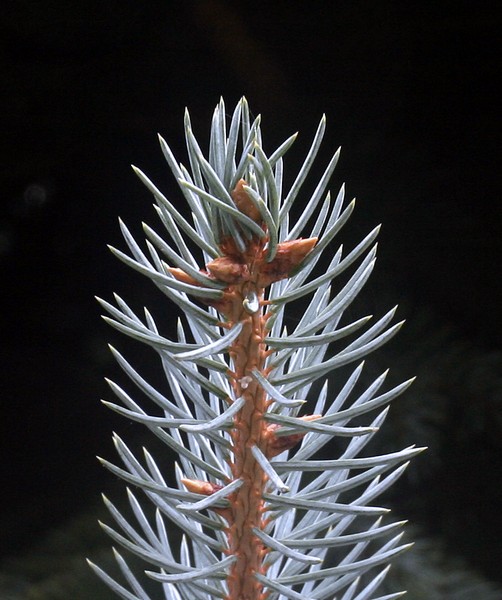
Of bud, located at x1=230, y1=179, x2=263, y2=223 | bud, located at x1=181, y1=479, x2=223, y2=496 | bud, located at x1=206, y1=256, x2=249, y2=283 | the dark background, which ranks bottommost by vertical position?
bud, located at x1=181, y1=479, x2=223, y2=496

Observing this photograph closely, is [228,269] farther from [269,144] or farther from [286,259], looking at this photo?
[269,144]

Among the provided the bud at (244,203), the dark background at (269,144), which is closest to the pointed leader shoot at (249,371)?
the bud at (244,203)

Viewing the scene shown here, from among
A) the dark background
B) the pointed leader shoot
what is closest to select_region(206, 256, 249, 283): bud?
the pointed leader shoot

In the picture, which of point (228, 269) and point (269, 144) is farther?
point (269, 144)

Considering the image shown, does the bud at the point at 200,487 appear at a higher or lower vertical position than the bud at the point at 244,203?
lower

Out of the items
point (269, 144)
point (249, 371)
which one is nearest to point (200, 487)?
point (249, 371)

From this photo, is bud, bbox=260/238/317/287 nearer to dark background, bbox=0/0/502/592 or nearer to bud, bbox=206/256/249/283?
bud, bbox=206/256/249/283

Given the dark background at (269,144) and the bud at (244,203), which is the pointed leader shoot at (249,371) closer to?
the bud at (244,203)

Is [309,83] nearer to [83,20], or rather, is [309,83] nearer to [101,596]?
[83,20]
